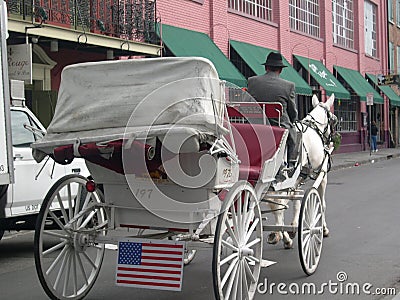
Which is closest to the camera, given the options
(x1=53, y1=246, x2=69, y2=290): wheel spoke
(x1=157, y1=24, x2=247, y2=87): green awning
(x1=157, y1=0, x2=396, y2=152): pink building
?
(x1=53, y1=246, x2=69, y2=290): wheel spoke

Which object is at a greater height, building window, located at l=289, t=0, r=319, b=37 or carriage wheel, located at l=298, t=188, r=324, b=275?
building window, located at l=289, t=0, r=319, b=37

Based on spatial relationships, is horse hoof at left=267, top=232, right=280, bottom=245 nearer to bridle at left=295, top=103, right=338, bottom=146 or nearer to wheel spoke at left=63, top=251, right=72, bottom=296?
bridle at left=295, top=103, right=338, bottom=146

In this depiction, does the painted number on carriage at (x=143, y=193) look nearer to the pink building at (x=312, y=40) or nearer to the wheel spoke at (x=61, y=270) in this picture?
the wheel spoke at (x=61, y=270)

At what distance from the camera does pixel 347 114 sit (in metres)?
36.7

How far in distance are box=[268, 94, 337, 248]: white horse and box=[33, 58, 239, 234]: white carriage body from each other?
2311mm

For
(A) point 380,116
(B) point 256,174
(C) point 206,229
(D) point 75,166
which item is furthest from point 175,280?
(A) point 380,116

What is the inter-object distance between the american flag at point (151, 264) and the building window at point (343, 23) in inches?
1250

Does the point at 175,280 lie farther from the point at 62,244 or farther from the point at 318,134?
the point at 318,134

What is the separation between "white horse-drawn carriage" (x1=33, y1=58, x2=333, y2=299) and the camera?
18.1ft

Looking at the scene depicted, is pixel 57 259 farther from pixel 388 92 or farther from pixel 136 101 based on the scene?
pixel 388 92

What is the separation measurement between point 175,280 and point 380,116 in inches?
1549

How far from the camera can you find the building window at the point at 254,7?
25.3 meters

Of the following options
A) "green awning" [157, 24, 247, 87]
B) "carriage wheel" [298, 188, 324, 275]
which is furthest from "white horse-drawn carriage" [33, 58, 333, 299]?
"green awning" [157, 24, 247, 87]

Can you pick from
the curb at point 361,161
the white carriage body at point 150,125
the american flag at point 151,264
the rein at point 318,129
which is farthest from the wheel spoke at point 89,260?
the curb at point 361,161
